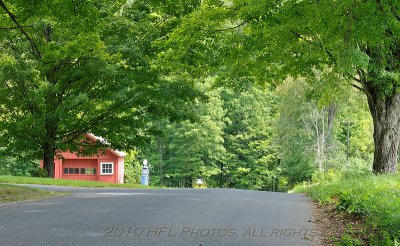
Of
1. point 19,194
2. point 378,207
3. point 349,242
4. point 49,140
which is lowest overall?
point 349,242

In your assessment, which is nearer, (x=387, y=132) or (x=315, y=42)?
(x=315, y=42)

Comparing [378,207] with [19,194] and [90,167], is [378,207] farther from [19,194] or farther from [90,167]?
[90,167]

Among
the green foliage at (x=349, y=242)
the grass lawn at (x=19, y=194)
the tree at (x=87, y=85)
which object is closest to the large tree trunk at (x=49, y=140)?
the tree at (x=87, y=85)

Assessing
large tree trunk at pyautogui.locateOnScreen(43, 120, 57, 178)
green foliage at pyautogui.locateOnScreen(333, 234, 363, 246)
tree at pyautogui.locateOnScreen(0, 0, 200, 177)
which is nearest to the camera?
green foliage at pyautogui.locateOnScreen(333, 234, 363, 246)

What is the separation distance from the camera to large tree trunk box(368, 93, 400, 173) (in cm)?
1747

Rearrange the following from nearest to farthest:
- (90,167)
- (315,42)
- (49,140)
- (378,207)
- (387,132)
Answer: (378,207)
(315,42)
(387,132)
(49,140)
(90,167)

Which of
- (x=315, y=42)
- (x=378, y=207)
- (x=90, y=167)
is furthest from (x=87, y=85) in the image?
(x=90, y=167)

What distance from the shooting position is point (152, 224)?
8.75 metres

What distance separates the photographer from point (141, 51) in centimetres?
1922

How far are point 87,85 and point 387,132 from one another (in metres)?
11.8

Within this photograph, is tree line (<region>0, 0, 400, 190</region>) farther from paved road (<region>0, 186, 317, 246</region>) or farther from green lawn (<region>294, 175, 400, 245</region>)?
paved road (<region>0, 186, 317, 246</region>)

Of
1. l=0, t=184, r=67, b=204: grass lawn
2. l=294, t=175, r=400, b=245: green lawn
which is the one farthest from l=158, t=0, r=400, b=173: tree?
l=0, t=184, r=67, b=204: grass lawn

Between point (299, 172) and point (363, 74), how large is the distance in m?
35.1

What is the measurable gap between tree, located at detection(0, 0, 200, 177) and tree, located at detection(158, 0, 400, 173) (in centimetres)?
322
